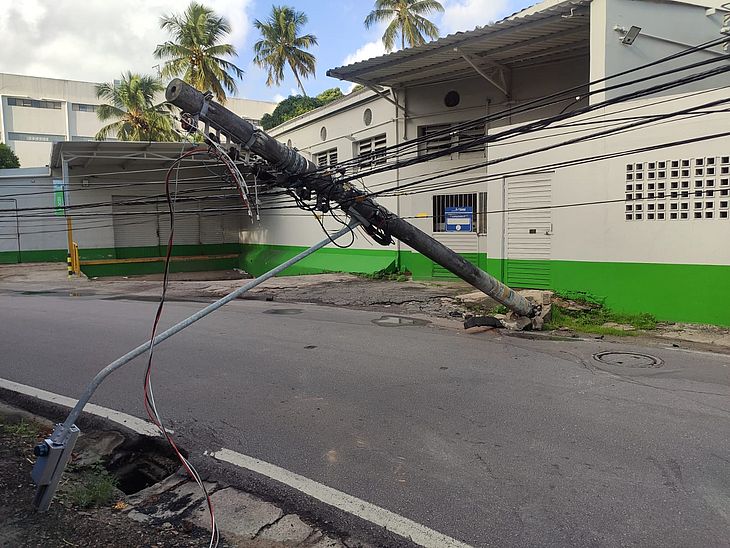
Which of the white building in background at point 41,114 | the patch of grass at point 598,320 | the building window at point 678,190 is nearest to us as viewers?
the building window at point 678,190

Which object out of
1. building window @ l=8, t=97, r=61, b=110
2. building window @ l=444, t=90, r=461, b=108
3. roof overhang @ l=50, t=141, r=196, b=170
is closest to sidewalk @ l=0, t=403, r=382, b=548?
building window @ l=444, t=90, r=461, b=108

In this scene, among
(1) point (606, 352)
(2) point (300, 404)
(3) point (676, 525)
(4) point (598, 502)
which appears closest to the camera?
(3) point (676, 525)

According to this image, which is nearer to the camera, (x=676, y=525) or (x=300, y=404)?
(x=676, y=525)

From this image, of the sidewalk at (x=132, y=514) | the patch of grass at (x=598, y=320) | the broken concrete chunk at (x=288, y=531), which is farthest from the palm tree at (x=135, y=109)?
the broken concrete chunk at (x=288, y=531)

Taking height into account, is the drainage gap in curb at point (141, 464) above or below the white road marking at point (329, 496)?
below

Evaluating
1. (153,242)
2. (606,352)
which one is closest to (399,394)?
(606,352)

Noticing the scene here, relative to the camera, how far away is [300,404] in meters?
5.66

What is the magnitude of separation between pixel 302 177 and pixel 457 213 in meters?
10.3

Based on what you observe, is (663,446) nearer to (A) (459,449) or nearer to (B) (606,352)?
(A) (459,449)

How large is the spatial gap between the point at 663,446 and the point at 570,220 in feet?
24.3

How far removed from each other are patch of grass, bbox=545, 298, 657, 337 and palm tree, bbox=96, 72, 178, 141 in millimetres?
25385

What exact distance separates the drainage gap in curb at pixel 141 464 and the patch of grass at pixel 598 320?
7.19m

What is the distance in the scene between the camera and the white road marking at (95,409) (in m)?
5.05

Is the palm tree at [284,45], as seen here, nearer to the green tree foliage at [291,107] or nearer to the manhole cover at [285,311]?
the green tree foliage at [291,107]
